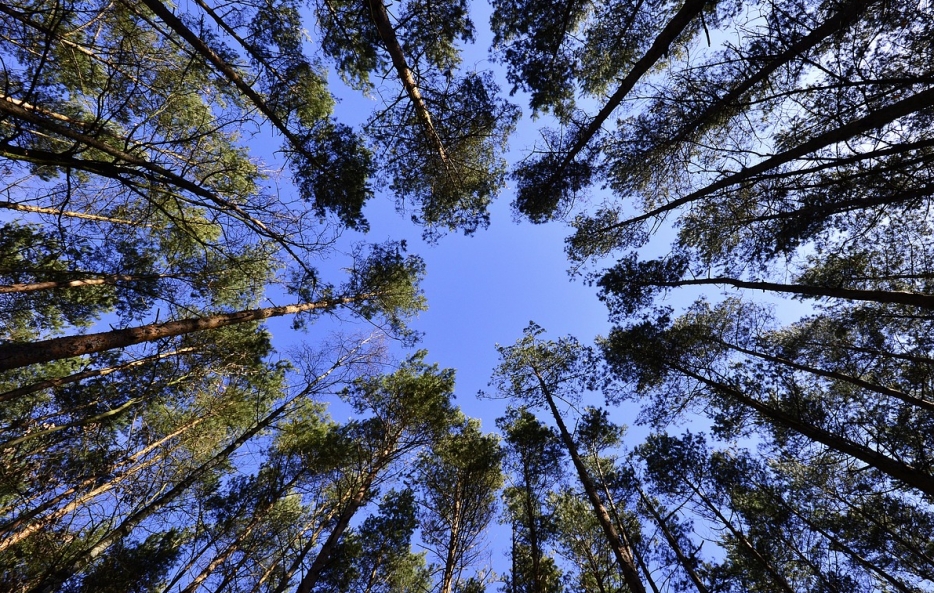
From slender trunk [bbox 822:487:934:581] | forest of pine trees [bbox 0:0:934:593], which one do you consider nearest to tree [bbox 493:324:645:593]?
forest of pine trees [bbox 0:0:934:593]

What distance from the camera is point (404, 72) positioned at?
6.19 m

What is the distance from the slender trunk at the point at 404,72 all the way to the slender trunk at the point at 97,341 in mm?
4997

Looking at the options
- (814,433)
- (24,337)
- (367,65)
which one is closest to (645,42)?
(367,65)

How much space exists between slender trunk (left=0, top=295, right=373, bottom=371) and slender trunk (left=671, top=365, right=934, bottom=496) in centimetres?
1034

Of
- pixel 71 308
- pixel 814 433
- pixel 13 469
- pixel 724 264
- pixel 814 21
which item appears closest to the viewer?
pixel 13 469

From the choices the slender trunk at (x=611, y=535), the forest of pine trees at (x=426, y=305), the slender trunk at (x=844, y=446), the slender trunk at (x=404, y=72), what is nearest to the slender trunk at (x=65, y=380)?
the forest of pine trees at (x=426, y=305)

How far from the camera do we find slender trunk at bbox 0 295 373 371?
347 centimetres

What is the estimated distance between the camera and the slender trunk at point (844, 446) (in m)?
4.93

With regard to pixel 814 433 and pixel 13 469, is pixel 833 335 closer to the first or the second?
pixel 814 433

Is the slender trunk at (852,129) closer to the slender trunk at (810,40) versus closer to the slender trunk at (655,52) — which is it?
the slender trunk at (810,40)

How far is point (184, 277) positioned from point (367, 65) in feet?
19.5

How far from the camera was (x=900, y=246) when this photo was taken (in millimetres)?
7637

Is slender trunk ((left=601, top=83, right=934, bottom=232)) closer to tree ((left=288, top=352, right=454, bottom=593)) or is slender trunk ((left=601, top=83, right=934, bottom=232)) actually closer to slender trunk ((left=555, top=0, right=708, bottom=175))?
slender trunk ((left=555, top=0, right=708, bottom=175))

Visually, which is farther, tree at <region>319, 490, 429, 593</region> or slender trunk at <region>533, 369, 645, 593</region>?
tree at <region>319, 490, 429, 593</region>
